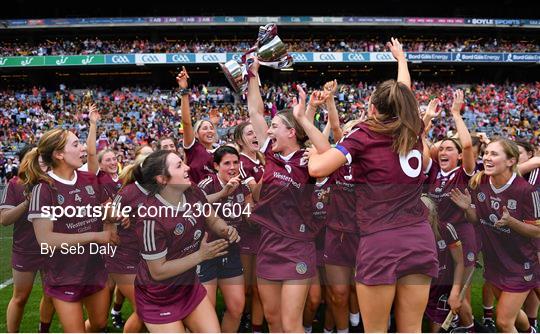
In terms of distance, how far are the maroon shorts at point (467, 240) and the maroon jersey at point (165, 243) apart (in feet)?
8.37

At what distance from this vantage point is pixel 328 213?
3.93 meters

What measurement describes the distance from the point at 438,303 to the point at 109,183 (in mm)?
3439

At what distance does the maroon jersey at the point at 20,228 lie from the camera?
12.8 ft

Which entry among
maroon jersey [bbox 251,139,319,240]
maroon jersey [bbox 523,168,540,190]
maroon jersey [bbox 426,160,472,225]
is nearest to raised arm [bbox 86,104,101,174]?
maroon jersey [bbox 251,139,319,240]

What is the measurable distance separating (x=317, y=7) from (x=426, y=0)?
9.57 meters

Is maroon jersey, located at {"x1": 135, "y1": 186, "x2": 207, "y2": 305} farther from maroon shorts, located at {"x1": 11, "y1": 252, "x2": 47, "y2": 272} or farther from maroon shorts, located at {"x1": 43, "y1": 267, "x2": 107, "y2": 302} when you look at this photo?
maroon shorts, located at {"x1": 11, "y1": 252, "x2": 47, "y2": 272}

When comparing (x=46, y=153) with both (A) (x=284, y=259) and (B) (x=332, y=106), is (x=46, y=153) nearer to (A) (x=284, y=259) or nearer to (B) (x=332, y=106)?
(A) (x=284, y=259)

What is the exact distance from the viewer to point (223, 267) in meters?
3.94

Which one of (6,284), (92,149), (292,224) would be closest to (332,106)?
(292,224)

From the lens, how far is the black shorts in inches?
150

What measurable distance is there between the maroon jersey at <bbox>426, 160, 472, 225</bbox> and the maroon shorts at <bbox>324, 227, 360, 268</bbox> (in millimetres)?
885

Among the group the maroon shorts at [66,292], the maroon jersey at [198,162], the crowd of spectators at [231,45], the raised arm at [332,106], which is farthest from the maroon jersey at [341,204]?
the crowd of spectators at [231,45]

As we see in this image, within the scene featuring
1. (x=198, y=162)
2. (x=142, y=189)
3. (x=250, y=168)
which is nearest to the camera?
(x=142, y=189)

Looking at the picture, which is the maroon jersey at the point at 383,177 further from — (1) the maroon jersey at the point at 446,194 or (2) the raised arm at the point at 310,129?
(1) the maroon jersey at the point at 446,194
